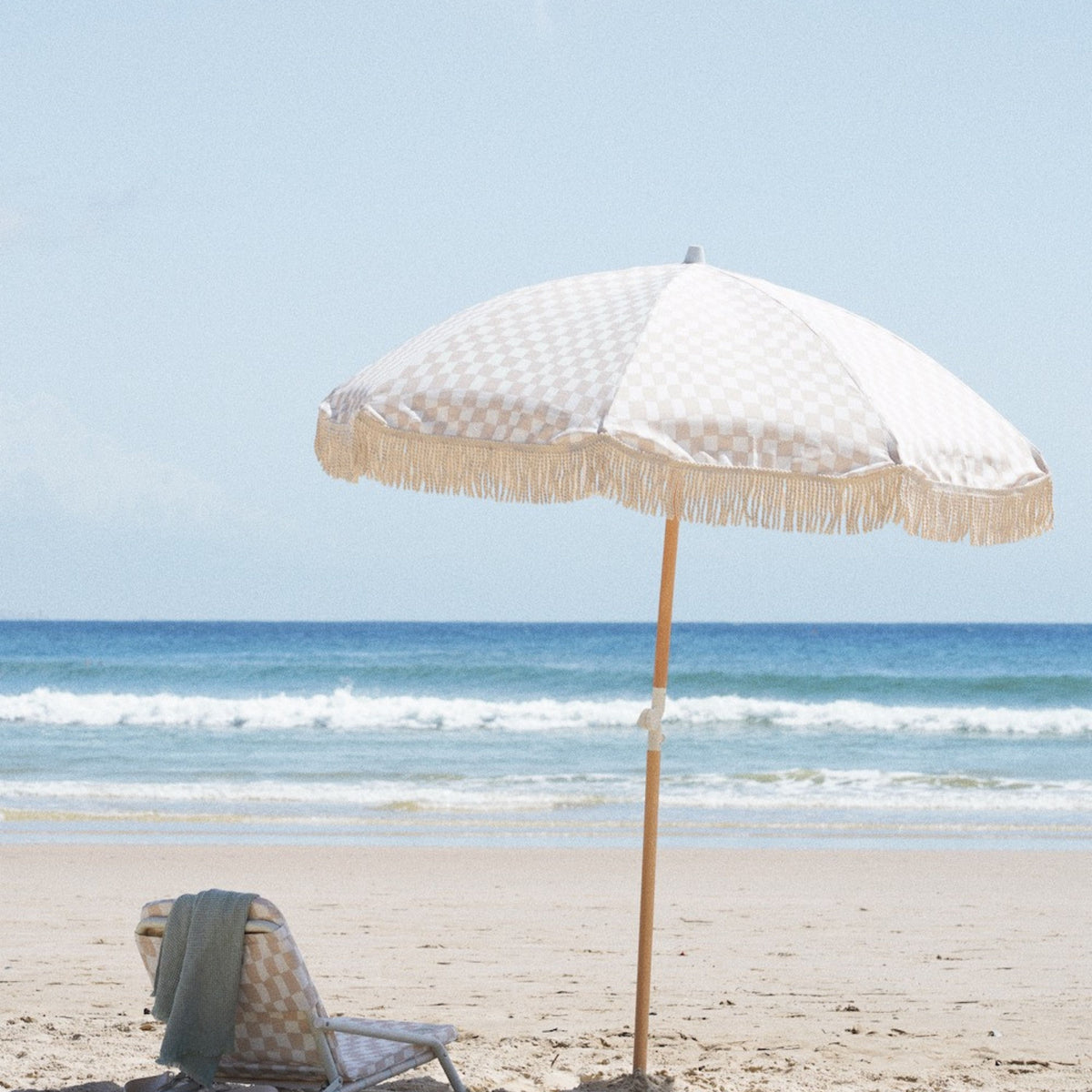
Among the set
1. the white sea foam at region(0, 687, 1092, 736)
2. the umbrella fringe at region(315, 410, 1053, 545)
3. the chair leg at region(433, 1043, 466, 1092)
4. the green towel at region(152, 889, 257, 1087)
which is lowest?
the white sea foam at region(0, 687, 1092, 736)

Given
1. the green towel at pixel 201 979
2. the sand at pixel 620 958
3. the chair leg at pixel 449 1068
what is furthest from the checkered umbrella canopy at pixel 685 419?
the sand at pixel 620 958

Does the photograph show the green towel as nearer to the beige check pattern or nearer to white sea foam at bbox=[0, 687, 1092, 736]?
the beige check pattern

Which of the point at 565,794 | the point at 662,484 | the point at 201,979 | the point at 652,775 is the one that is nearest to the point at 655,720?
the point at 652,775

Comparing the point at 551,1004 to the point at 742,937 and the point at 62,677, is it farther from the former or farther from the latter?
the point at 62,677

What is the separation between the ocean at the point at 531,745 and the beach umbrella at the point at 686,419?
742 centimetres

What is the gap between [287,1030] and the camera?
150 inches

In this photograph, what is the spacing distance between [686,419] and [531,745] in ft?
59.0

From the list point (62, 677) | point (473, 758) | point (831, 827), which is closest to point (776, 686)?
point (473, 758)

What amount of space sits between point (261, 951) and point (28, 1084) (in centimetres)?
140

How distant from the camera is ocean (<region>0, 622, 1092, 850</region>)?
12.1 meters

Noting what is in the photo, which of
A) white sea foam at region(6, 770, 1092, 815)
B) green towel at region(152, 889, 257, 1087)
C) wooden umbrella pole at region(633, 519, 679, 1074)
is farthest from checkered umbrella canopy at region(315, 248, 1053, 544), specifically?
white sea foam at region(6, 770, 1092, 815)

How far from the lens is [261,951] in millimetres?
3699

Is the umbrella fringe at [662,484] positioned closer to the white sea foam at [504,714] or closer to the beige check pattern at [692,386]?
the beige check pattern at [692,386]

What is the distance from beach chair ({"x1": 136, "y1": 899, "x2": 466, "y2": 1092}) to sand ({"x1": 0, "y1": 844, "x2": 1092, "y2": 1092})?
2.19 ft
